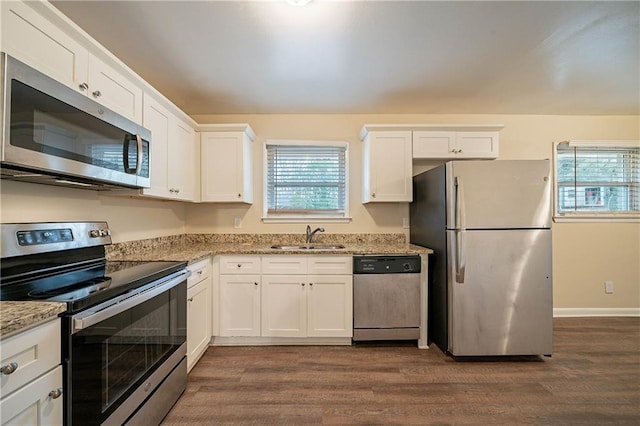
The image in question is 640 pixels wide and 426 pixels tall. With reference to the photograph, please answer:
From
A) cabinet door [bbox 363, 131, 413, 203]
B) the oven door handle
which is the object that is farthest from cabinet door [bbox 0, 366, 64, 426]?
cabinet door [bbox 363, 131, 413, 203]

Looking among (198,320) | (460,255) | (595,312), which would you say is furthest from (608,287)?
(198,320)

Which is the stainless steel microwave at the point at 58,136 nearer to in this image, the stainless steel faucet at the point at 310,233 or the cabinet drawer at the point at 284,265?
the cabinet drawer at the point at 284,265

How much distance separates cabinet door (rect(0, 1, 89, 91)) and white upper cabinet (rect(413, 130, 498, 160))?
2678mm

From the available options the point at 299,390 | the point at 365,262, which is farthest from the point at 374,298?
the point at 299,390

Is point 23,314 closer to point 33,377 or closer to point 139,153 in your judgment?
point 33,377

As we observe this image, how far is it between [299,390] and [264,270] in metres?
1.01

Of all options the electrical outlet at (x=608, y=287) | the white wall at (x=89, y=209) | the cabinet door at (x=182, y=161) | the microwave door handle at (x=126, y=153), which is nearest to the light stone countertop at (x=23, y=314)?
the white wall at (x=89, y=209)

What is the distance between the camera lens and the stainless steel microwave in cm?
103

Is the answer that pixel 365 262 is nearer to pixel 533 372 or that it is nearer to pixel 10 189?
pixel 533 372

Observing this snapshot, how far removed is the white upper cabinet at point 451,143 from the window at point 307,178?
0.85 metres

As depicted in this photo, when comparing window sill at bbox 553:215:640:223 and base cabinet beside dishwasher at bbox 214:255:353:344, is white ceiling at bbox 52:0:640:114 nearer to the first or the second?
window sill at bbox 553:215:640:223

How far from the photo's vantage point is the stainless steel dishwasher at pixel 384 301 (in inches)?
101

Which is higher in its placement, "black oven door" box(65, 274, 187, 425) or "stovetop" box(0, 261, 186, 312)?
"stovetop" box(0, 261, 186, 312)

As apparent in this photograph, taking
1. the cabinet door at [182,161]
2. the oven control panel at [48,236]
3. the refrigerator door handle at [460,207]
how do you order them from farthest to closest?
1. the cabinet door at [182,161]
2. the refrigerator door handle at [460,207]
3. the oven control panel at [48,236]
